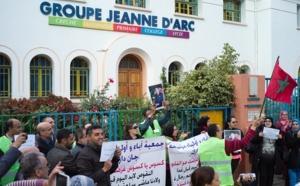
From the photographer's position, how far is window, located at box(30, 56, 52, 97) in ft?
42.9

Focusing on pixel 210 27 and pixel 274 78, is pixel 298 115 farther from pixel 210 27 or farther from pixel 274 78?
pixel 210 27

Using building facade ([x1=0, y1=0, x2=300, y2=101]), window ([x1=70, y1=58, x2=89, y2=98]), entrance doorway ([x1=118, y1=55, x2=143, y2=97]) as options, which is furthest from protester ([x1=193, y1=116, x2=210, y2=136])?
entrance doorway ([x1=118, y1=55, x2=143, y2=97])

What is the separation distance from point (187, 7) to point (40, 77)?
721 cm

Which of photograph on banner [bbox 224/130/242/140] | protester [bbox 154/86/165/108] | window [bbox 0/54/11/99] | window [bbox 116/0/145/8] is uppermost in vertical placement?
window [bbox 116/0/145/8]

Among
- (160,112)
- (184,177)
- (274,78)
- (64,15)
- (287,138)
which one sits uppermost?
(64,15)

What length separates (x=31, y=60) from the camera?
13.0 meters

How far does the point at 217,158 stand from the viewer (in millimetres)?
5652

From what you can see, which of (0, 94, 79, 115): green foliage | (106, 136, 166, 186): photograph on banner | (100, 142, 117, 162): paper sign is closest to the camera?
(100, 142, 117, 162): paper sign

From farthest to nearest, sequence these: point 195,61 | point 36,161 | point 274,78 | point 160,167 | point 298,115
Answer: point 195,61 → point 298,115 → point 274,78 → point 160,167 → point 36,161

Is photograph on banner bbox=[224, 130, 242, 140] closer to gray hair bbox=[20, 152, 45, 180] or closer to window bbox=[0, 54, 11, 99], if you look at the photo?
gray hair bbox=[20, 152, 45, 180]

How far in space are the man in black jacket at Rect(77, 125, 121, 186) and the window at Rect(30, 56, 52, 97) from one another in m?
8.86

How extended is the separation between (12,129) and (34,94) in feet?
26.0

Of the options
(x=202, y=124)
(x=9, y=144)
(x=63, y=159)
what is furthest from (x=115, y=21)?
(x=63, y=159)

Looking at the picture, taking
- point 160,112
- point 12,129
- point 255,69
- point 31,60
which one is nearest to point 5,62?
point 31,60
